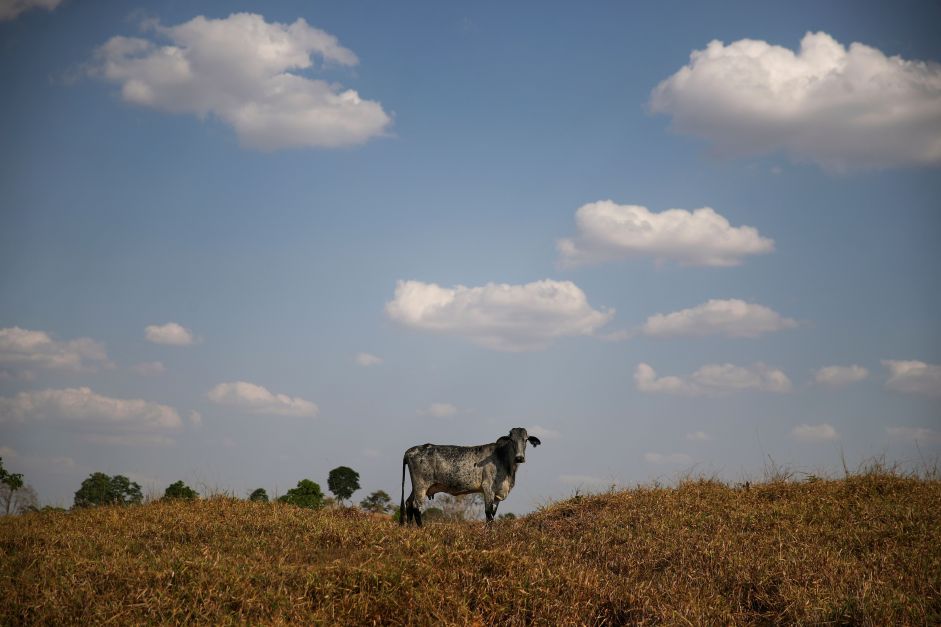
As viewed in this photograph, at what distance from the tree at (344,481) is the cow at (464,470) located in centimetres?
1837

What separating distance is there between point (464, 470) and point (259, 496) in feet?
17.8

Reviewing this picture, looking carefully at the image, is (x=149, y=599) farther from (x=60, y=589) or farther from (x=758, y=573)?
(x=758, y=573)

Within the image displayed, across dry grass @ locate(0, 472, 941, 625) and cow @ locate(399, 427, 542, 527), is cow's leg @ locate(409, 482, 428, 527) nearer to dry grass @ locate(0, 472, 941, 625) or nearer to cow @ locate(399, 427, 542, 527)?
cow @ locate(399, 427, 542, 527)

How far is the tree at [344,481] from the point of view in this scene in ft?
119

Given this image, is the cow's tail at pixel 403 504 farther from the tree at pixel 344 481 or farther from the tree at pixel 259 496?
the tree at pixel 344 481

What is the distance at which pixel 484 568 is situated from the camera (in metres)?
10.2

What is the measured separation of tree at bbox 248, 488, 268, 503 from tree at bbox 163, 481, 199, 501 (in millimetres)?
1310

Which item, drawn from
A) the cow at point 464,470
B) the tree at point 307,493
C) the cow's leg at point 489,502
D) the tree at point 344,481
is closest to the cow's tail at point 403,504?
the cow at point 464,470

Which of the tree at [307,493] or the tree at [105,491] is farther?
the tree at [307,493]

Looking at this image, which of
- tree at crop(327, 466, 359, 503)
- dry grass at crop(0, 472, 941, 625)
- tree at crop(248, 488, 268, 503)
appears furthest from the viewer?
tree at crop(327, 466, 359, 503)

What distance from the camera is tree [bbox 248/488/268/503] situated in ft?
59.3

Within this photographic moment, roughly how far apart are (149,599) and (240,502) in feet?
29.1

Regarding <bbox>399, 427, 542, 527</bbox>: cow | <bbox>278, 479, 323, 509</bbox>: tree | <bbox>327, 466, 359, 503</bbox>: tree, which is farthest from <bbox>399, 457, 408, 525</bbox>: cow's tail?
<bbox>327, 466, 359, 503</bbox>: tree

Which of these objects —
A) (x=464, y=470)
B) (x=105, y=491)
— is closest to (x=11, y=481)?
(x=105, y=491)
